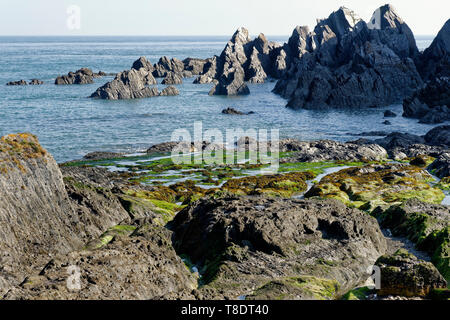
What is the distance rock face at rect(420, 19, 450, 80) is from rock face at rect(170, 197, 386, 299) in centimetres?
13673

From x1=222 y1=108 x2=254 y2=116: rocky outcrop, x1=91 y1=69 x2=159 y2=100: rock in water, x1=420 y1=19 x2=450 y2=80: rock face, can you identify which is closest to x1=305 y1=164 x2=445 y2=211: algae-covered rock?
x1=222 y1=108 x2=254 y2=116: rocky outcrop

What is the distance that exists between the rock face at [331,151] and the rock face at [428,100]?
41471mm

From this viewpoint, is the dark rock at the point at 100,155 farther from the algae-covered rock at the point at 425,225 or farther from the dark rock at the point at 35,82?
the dark rock at the point at 35,82

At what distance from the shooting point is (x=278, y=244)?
30406mm

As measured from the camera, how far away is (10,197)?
27719 mm

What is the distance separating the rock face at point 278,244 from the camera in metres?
26.7

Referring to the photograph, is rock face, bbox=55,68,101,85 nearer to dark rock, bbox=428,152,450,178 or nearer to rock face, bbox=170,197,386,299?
dark rock, bbox=428,152,450,178

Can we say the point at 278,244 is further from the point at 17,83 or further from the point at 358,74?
the point at 17,83

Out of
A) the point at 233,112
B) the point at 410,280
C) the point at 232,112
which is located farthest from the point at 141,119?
the point at 410,280

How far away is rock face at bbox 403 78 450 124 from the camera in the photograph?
11996cm

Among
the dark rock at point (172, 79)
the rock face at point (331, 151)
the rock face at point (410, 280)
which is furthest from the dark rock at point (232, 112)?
the rock face at point (410, 280)
